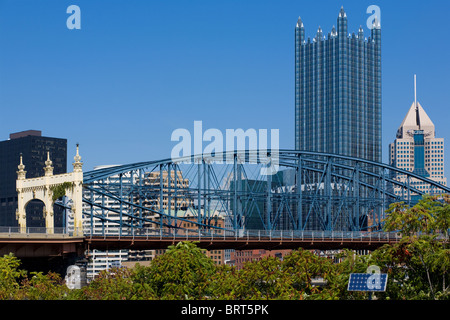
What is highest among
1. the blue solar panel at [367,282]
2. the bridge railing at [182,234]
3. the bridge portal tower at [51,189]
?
the bridge portal tower at [51,189]

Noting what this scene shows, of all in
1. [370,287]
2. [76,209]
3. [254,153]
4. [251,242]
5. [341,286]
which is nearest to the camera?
[370,287]

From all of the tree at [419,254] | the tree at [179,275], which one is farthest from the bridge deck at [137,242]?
the tree at [419,254]

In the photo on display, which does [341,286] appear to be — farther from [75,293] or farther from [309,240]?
[309,240]

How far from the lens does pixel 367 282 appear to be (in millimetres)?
46312

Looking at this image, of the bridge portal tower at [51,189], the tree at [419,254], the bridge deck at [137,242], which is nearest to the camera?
the tree at [419,254]

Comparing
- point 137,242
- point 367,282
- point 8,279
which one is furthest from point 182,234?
point 367,282

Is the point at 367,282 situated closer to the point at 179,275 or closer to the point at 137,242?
the point at 179,275

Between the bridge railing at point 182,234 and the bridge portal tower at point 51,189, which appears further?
the bridge portal tower at point 51,189

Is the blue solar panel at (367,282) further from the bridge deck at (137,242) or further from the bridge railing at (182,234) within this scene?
the bridge deck at (137,242)

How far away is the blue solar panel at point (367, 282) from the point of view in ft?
149

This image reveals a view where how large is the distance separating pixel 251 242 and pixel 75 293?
5776cm

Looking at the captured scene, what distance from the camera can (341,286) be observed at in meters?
60.3
